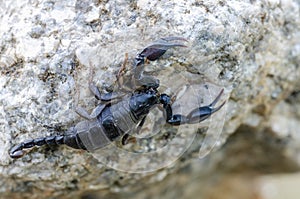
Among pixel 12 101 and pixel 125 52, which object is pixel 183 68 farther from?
pixel 12 101

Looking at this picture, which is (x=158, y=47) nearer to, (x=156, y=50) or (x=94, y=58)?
(x=156, y=50)

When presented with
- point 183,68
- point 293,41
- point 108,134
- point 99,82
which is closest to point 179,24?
point 183,68

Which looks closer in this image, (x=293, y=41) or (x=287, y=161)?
(x=293, y=41)

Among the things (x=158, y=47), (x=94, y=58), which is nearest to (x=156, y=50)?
(x=158, y=47)

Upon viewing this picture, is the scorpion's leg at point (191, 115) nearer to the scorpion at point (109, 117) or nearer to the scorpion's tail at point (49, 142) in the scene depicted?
the scorpion at point (109, 117)

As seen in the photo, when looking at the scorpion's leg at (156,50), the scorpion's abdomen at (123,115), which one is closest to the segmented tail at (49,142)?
the scorpion's abdomen at (123,115)

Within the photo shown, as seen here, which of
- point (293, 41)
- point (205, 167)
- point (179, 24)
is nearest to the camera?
point (179, 24)

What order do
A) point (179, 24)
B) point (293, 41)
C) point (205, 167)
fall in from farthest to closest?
point (205, 167) → point (293, 41) → point (179, 24)

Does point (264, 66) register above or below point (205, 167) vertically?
above
